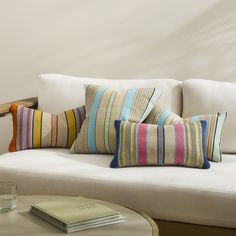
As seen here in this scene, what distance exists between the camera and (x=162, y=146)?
103 inches

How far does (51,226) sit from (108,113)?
1174 mm

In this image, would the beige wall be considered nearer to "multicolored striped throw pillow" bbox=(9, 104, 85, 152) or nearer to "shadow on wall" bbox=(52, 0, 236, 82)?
"shadow on wall" bbox=(52, 0, 236, 82)

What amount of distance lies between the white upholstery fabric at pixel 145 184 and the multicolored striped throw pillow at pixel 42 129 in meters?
0.28

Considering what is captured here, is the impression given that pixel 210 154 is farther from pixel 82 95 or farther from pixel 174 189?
pixel 82 95

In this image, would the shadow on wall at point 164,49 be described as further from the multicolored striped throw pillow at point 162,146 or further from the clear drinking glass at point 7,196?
the clear drinking glass at point 7,196

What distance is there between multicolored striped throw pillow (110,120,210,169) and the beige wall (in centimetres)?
86

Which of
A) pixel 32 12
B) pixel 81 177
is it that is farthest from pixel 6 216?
pixel 32 12

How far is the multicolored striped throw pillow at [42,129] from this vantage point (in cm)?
304

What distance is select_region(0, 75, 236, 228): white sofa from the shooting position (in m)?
2.29

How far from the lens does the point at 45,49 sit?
3.74m

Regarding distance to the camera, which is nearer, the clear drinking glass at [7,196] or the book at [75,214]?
the book at [75,214]

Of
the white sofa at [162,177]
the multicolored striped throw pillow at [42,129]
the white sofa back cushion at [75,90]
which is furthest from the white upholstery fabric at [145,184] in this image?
the white sofa back cushion at [75,90]

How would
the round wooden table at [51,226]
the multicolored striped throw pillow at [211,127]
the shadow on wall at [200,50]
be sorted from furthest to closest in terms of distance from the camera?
the shadow on wall at [200,50]
the multicolored striped throw pillow at [211,127]
the round wooden table at [51,226]

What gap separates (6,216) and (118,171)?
78 cm
